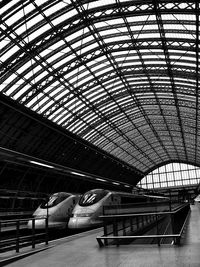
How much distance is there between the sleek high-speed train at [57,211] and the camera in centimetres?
2267

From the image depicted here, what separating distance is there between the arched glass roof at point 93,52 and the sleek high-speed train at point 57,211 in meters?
13.5

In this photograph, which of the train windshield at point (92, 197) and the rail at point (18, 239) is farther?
the train windshield at point (92, 197)

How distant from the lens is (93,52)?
3216 cm

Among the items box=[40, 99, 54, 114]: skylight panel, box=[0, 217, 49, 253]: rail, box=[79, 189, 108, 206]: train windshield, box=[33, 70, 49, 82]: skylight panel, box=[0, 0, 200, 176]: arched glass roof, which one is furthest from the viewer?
box=[40, 99, 54, 114]: skylight panel

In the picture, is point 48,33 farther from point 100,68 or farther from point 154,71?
point 154,71

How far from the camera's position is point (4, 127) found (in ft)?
116

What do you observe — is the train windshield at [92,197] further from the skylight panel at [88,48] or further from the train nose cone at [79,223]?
the skylight panel at [88,48]

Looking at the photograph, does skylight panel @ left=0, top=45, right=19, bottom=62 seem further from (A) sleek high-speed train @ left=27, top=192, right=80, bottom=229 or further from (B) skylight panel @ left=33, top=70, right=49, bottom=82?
(A) sleek high-speed train @ left=27, top=192, right=80, bottom=229

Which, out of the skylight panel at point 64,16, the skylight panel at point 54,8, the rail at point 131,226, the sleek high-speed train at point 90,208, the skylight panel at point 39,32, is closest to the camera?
the rail at point 131,226

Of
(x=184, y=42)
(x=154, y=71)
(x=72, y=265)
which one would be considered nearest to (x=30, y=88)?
(x=154, y=71)

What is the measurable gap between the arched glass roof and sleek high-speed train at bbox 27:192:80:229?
13.5 metres

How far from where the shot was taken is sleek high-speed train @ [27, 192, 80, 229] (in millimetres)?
22672

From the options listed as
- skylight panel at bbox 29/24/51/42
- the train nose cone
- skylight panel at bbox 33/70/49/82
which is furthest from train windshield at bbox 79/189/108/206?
skylight panel at bbox 33/70/49/82

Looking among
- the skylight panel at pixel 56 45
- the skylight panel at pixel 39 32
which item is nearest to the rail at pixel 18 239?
the skylight panel at pixel 39 32
